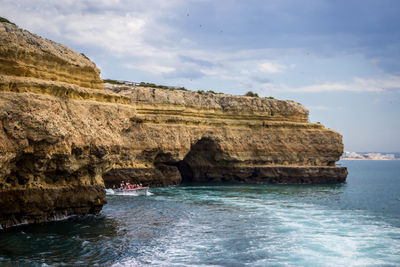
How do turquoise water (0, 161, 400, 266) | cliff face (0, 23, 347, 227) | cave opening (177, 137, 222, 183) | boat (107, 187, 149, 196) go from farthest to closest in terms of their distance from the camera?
1. cave opening (177, 137, 222, 183)
2. boat (107, 187, 149, 196)
3. cliff face (0, 23, 347, 227)
4. turquoise water (0, 161, 400, 266)

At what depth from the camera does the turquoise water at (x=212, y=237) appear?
61.8 ft

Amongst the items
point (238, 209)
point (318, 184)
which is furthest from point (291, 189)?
point (238, 209)

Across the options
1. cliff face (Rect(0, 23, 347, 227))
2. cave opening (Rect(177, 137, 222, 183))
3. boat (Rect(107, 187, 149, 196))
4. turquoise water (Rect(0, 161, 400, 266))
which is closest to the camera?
turquoise water (Rect(0, 161, 400, 266))

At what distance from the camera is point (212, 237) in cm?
2312

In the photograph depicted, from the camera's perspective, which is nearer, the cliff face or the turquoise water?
the turquoise water

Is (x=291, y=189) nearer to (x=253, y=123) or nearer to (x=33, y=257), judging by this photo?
(x=253, y=123)

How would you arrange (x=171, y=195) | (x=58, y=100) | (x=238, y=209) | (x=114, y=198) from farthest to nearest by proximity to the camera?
(x=171, y=195) → (x=114, y=198) → (x=238, y=209) → (x=58, y=100)

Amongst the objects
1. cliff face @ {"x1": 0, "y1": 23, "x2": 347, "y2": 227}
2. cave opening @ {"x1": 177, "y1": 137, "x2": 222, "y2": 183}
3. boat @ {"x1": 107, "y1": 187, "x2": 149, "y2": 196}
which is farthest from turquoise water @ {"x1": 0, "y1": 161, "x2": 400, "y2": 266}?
cave opening @ {"x1": 177, "y1": 137, "x2": 222, "y2": 183}

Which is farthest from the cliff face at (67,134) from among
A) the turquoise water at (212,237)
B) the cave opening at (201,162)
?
the cave opening at (201,162)

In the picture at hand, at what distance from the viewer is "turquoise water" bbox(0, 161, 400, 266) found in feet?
61.8

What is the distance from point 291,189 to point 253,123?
13353mm

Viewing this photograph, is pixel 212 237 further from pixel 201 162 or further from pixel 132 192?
pixel 201 162

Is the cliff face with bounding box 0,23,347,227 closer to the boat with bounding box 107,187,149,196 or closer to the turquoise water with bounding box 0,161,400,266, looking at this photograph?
the turquoise water with bounding box 0,161,400,266

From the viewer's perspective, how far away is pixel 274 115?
2486 inches
